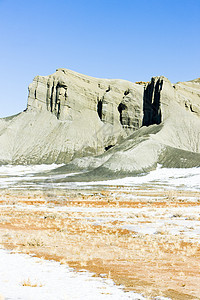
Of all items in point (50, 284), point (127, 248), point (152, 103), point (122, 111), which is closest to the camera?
point (50, 284)

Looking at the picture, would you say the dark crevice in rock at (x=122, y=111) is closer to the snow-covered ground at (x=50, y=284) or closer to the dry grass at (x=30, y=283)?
the snow-covered ground at (x=50, y=284)

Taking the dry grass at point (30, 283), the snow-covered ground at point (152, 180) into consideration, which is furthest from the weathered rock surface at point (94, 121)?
the dry grass at point (30, 283)

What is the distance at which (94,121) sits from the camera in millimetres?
159750

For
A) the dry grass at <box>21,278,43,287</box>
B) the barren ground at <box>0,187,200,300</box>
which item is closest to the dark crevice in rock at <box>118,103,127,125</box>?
the barren ground at <box>0,187,200,300</box>

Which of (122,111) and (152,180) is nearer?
(152,180)

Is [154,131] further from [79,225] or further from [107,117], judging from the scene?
[79,225]

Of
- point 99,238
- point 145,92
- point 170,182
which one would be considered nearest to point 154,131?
point 145,92

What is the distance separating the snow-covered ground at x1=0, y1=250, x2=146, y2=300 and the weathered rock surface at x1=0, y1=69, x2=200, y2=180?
10465cm

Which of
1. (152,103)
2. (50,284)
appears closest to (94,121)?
(152,103)

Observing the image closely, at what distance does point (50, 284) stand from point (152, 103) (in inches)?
5675

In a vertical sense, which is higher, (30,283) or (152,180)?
(30,283)

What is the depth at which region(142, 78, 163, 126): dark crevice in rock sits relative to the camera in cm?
14312

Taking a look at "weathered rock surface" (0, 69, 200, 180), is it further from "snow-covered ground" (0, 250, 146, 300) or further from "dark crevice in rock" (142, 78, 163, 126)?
"snow-covered ground" (0, 250, 146, 300)

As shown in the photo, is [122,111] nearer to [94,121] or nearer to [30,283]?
[94,121]
